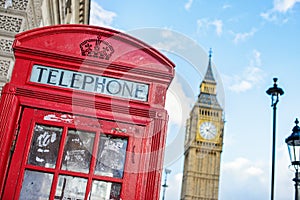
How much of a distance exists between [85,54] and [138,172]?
911 mm

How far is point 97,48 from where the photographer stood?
2.69 meters

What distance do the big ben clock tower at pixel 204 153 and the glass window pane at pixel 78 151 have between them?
76019mm

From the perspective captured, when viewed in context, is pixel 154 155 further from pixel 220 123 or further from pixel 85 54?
pixel 220 123

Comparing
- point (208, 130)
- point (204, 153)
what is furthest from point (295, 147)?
point (204, 153)

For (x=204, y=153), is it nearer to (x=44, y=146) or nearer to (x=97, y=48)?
(x=97, y=48)

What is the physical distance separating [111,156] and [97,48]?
0.78 meters

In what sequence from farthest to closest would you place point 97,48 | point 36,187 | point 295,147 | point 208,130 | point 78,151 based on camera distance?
1. point 208,130
2. point 295,147
3. point 97,48
4. point 78,151
5. point 36,187

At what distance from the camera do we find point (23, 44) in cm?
264

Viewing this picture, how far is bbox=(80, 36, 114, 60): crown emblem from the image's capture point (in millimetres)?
2674

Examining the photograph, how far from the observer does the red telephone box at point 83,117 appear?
2404mm

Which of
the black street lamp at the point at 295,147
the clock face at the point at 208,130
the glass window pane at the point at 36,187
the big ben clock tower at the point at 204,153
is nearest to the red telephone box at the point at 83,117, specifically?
the glass window pane at the point at 36,187

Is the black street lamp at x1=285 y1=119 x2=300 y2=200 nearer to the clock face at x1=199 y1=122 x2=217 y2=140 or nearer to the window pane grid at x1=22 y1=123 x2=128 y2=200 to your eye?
the window pane grid at x1=22 y1=123 x2=128 y2=200

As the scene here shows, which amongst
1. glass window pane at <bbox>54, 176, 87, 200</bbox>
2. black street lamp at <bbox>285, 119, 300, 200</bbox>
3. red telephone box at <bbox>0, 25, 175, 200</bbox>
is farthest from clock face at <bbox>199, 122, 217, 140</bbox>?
glass window pane at <bbox>54, 176, 87, 200</bbox>

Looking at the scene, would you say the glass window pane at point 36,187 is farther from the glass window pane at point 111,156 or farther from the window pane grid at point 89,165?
the glass window pane at point 111,156
